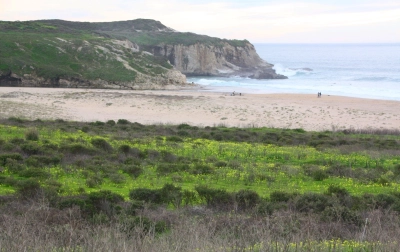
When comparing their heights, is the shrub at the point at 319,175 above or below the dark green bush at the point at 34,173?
above

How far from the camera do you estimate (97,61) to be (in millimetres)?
76750

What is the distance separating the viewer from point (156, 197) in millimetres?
11914

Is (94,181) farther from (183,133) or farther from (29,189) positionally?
(183,133)

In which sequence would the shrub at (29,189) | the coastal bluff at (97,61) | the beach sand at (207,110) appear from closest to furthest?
the shrub at (29,189)
the beach sand at (207,110)
the coastal bluff at (97,61)

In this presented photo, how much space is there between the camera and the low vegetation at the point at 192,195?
6.56 metres

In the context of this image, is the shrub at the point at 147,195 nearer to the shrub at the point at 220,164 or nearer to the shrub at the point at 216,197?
the shrub at the point at 216,197

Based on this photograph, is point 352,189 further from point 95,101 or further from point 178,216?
point 95,101

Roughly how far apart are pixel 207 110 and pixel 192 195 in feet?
108

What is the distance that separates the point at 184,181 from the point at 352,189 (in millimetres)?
4919

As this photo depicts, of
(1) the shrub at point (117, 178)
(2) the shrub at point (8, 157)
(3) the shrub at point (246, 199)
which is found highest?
(3) the shrub at point (246, 199)

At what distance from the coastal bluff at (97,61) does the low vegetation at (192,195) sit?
47350 millimetres

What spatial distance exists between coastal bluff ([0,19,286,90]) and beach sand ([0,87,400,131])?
14.9 meters

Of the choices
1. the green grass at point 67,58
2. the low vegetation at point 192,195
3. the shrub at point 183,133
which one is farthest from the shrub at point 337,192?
the green grass at point 67,58

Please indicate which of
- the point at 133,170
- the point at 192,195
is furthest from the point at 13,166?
the point at 192,195
